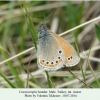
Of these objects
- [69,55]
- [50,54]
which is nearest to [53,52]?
[50,54]

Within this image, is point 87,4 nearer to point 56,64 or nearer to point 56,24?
point 56,24

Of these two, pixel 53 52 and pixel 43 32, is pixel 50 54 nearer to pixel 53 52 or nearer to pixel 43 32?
pixel 53 52

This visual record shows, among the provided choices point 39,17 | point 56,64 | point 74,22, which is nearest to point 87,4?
point 74,22

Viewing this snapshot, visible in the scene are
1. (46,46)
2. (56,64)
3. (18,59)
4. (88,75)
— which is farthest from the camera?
(18,59)

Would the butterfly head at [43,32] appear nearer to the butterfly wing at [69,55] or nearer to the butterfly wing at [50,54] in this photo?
the butterfly wing at [50,54]

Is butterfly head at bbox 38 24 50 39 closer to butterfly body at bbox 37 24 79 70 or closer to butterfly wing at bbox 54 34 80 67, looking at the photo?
butterfly body at bbox 37 24 79 70

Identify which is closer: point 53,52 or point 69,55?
point 69,55

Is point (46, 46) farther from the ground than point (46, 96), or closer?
farther from the ground

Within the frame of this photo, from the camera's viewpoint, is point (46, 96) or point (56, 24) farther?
point (56, 24)
